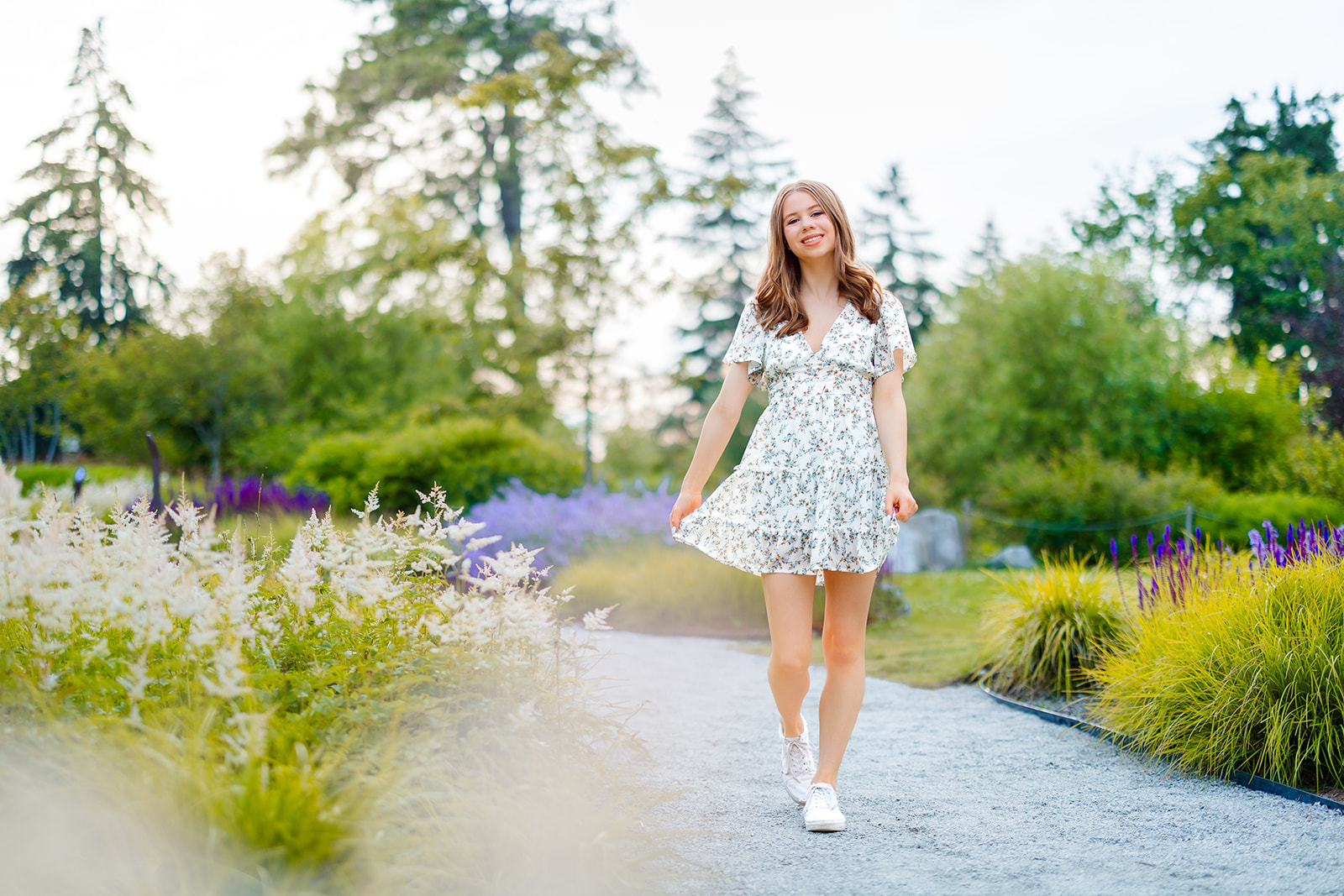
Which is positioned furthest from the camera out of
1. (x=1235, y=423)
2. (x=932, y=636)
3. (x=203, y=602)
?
(x=1235, y=423)

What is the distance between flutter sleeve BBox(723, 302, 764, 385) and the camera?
3119mm

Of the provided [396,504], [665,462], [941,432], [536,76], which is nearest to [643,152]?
[536,76]

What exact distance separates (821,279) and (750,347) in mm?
329

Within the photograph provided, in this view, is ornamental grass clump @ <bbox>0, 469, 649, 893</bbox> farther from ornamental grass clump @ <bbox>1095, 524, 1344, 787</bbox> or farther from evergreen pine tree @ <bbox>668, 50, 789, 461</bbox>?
evergreen pine tree @ <bbox>668, 50, 789, 461</bbox>

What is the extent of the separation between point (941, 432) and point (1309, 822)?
50.6 feet

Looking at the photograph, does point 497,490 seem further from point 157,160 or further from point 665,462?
point 157,160

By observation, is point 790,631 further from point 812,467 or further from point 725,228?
point 725,228

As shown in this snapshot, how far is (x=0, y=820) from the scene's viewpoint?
186cm

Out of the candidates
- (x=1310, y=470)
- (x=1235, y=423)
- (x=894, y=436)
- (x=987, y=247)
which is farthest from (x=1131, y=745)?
(x=987, y=247)

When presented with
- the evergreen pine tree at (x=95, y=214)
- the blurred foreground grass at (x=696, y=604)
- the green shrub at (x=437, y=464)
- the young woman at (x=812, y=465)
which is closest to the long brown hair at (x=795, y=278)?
the young woman at (x=812, y=465)

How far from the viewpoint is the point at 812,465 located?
9.73 feet

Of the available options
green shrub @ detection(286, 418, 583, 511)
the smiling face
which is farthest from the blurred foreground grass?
the smiling face

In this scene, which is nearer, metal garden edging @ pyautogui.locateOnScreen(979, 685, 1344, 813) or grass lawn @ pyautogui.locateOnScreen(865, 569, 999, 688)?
metal garden edging @ pyautogui.locateOnScreen(979, 685, 1344, 813)

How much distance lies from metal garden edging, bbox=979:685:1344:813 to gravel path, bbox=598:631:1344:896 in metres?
0.05
